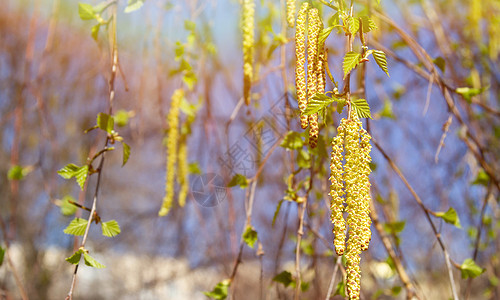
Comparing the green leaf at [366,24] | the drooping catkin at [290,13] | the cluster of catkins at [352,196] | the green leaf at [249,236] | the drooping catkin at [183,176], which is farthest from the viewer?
the drooping catkin at [183,176]

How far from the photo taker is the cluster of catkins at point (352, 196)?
597 millimetres

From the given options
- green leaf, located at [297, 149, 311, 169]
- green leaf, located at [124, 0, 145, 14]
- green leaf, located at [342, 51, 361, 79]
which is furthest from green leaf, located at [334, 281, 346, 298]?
green leaf, located at [124, 0, 145, 14]

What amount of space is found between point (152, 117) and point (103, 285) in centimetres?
143

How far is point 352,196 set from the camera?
61 centimetres

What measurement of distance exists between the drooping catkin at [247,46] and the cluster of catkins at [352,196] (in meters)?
0.37

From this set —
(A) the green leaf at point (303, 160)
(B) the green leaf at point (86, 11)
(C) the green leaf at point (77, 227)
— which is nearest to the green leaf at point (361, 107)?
(A) the green leaf at point (303, 160)

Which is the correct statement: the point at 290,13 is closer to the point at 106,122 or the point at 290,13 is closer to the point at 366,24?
the point at 366,24

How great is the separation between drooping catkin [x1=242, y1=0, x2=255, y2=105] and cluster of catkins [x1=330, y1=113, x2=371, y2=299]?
0.37m

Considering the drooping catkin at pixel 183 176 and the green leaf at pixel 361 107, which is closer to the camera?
the green leaf at pixel 361 107

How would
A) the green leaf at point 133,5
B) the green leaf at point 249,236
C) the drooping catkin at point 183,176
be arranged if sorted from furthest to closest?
the drooping catkin at point 183,176 → the green leaf at point 249,236 → the green leaf at point 133,5

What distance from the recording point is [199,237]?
3303 millimetres

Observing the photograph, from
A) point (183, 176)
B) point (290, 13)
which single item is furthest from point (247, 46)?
point (183, 176)

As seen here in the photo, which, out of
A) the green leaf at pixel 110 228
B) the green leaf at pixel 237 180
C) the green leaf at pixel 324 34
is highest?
the green leaf at pixel 324 34

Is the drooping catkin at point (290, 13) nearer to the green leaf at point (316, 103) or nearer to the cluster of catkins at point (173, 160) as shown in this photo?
the green leaf at point (316, 103)
